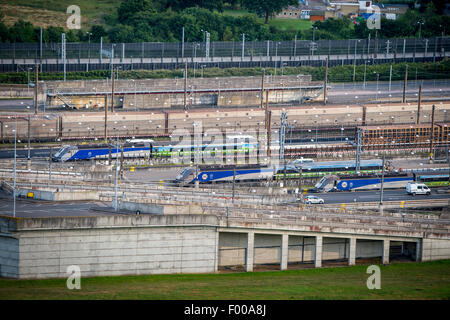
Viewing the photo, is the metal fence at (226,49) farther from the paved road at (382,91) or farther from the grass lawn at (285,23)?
the grass lawn at (285,23)

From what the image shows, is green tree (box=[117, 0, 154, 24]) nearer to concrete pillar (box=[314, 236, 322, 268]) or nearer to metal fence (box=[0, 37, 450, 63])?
metal fence (box=[0, 37, 450, 63])

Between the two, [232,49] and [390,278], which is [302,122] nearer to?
[232,49]

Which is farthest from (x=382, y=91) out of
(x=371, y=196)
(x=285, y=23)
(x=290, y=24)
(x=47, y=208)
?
(x=47, y=208)

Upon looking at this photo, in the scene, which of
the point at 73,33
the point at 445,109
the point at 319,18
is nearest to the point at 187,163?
the point at 445,109

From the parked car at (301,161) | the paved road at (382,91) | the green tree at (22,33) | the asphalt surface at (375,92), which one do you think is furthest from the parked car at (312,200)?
the green tree at (22,33)

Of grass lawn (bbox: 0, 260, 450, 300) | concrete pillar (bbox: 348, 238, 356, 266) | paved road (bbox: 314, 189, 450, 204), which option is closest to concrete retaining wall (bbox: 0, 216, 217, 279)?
grass lawn (bbox: 0, 260, 450, 300)
